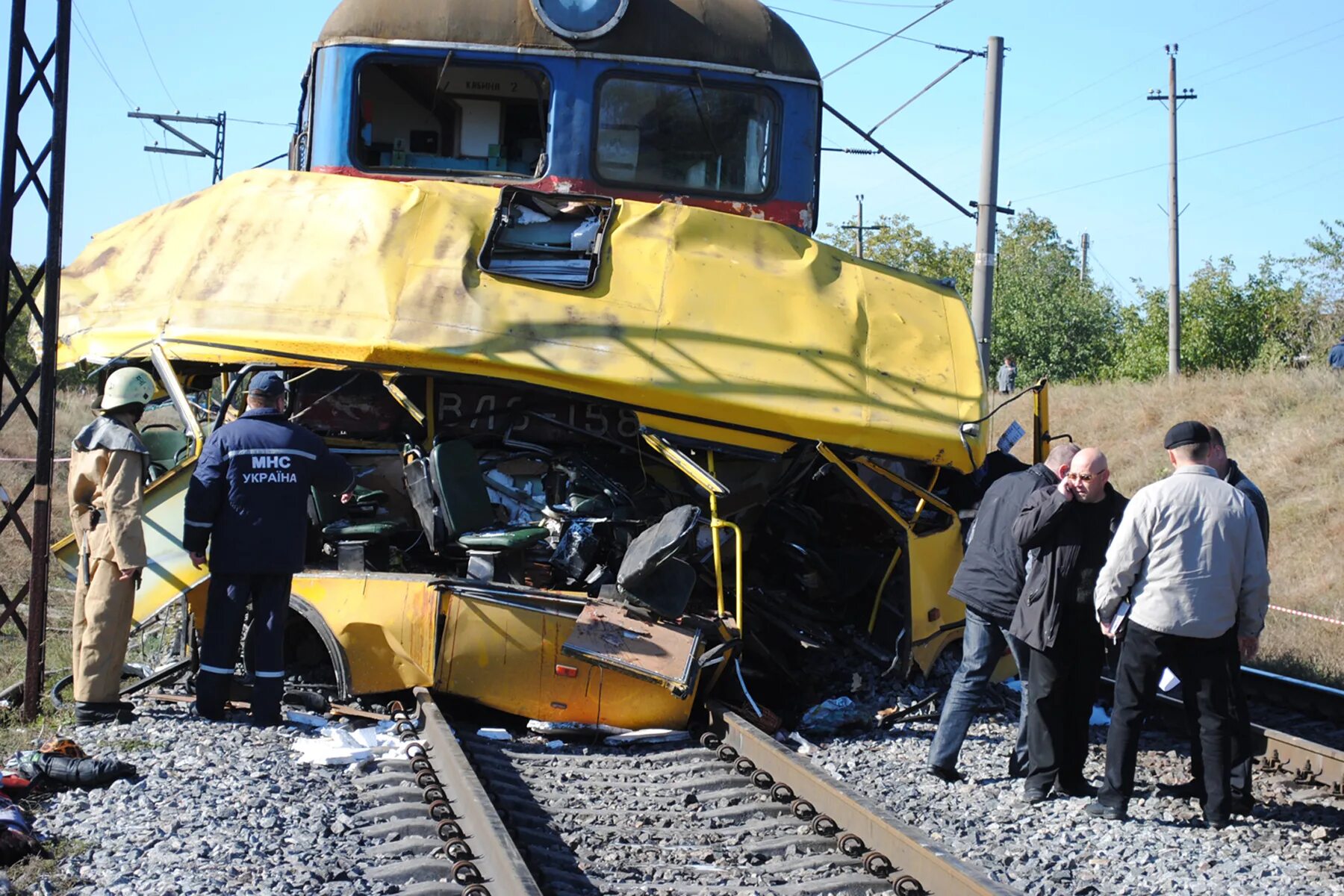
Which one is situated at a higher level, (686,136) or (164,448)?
(686,136)

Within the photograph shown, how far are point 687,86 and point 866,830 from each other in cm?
525

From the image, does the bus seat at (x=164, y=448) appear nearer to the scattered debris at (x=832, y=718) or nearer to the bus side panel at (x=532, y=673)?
the bus side panel at (x=532, y=673)

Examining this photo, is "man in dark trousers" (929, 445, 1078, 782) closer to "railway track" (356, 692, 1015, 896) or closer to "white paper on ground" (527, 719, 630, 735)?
"railway track" (356, 692, 1015, 896)

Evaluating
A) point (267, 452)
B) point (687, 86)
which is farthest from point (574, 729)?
point (687, 86)

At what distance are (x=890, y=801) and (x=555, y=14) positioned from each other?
5.26 m

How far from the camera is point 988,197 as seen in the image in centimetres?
1457

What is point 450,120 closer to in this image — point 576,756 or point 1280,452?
point 576,756

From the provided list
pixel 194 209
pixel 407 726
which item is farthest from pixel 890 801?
pixel 194 209

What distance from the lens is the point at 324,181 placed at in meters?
7.67

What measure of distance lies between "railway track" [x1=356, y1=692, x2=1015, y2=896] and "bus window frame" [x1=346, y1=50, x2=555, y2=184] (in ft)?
12.1

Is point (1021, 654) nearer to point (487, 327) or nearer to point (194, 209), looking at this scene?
point (487, 327)

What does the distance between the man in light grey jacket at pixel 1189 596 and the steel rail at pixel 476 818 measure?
104 inches

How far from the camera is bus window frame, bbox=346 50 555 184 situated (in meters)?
8.29

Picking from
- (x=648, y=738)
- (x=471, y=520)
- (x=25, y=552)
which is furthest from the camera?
(x=25, y=552)
